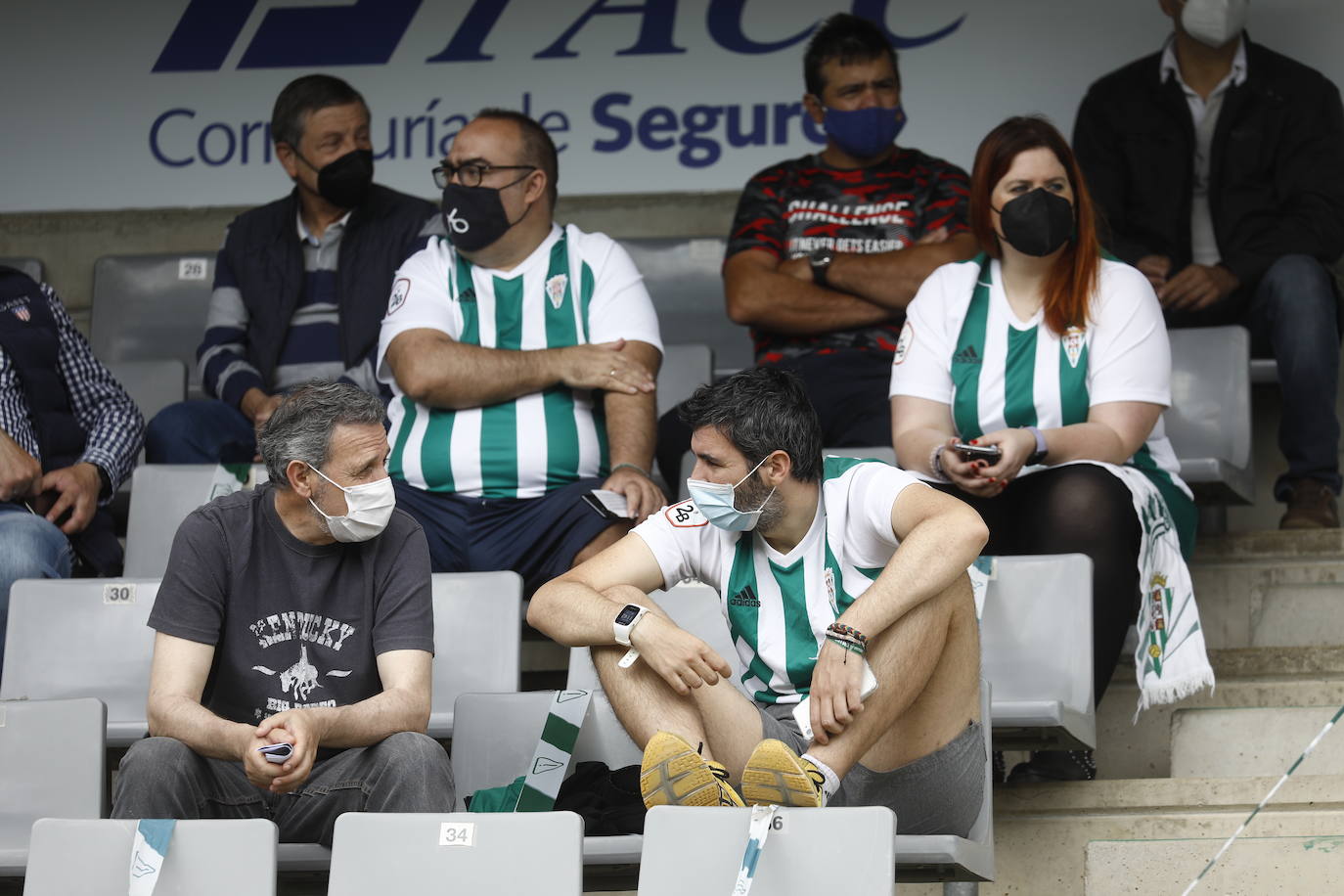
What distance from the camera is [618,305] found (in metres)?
4.11

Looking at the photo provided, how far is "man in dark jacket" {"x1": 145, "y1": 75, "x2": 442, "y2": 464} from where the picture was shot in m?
4.49

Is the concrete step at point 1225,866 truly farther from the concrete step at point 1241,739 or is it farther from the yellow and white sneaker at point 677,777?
the yellow and white sneaker at point 677,777

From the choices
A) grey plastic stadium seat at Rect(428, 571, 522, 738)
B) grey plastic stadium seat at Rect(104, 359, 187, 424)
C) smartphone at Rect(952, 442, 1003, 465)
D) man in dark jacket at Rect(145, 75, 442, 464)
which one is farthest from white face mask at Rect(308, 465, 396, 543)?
grey plastic stadium seat at Rect(104, 359, 187, 424)

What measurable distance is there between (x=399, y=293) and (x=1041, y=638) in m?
1.62

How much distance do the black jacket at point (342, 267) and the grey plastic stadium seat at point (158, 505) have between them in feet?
1.81

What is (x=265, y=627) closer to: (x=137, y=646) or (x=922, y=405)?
(x=137, y=646)

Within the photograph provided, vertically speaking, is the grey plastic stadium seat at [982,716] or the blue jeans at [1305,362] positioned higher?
the blue jeans at [1305,362]

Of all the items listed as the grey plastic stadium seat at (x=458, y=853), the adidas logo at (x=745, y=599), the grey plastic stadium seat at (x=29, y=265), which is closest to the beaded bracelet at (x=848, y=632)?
the adidas logo at (x=745, y=599)

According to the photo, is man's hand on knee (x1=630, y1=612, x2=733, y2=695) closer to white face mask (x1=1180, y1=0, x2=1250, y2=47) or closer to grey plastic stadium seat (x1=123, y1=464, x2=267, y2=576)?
A: grey plastic stadium seat (x1=123, y1=464, x2=267, y2=576)

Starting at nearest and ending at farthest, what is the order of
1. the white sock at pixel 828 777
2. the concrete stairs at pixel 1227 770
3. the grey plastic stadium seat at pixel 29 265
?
the white sock at pixel 828 777 < the concrete stairs at pixel 1227 770 < the grey plastic stadium seat at pixel 29 265

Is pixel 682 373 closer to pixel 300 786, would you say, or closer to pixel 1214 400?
pixel 1214 400

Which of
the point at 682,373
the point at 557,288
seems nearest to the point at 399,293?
the point at 557,288

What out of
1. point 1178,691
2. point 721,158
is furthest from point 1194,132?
point 1178,691

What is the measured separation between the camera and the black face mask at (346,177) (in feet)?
14.9
